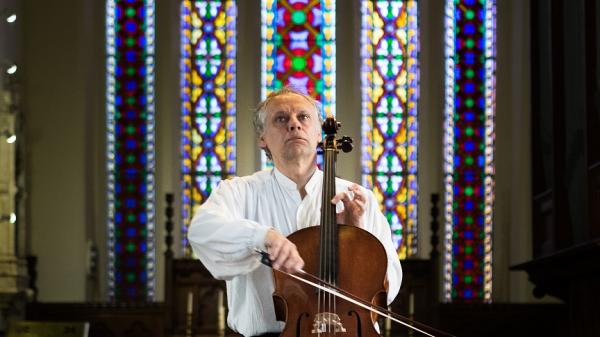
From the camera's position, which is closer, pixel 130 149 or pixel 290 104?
pixel 290 104

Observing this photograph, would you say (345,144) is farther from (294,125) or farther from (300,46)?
(300,46)

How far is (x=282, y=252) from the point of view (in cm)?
275

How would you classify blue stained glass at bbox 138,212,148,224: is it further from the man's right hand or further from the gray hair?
the man's right hand

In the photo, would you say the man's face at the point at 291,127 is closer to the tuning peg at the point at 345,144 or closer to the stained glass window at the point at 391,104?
the tuning peg at the point at 345,144

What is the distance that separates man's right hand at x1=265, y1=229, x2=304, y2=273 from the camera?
2750 mm

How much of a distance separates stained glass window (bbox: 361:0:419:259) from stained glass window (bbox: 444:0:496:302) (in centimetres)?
32

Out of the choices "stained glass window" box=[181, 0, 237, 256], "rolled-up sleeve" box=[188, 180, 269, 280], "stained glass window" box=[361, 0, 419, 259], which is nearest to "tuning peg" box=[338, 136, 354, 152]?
"rolled-up sleeve" box=[188, 180, 269, 280]

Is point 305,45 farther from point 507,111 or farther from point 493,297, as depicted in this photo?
point 493,297

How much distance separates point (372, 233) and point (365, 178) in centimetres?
724

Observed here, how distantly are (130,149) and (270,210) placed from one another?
7.48 metres

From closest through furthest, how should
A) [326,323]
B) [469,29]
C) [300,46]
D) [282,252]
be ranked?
[282,252] < [326,323] < [469,29] < [300,46]

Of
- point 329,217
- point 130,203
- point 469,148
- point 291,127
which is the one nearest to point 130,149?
point 130,203

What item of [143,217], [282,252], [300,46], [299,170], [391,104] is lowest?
[282,252]

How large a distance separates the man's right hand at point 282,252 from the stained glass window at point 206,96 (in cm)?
757
